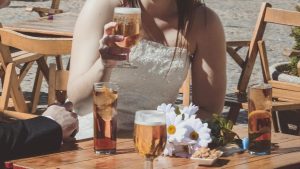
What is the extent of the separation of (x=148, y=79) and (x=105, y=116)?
3.30 ft

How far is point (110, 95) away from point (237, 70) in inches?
317

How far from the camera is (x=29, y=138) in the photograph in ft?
10.4

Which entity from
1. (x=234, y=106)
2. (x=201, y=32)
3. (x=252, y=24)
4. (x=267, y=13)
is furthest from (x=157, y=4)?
(x=252, y=24)

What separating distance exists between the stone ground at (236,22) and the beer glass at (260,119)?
198 inches

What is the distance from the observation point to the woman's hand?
322 cm

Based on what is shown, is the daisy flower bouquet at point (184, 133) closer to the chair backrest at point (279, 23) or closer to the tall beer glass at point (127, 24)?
the tall beer glass at point (127, 24)

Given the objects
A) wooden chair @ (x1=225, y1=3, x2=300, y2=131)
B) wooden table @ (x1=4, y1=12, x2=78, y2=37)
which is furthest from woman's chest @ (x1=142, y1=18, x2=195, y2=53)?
wooden table @ (x1=4, y1=12, x2=78, y2=37)

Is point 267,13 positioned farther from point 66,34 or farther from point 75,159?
point 75,159

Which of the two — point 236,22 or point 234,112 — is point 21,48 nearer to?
point 234,112

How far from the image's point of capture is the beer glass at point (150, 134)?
273 centimetres

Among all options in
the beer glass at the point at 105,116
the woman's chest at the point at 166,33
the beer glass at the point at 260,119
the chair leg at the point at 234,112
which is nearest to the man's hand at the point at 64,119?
the beer glass at the point at 105,116

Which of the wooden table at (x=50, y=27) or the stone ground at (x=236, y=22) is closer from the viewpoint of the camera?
the wooden table at (x=50, y=27)

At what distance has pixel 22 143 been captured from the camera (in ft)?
10.4

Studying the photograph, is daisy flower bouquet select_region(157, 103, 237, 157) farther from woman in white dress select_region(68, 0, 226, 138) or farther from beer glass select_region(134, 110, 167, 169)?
woman in white dress select_region(68, 0, 226, 138)
